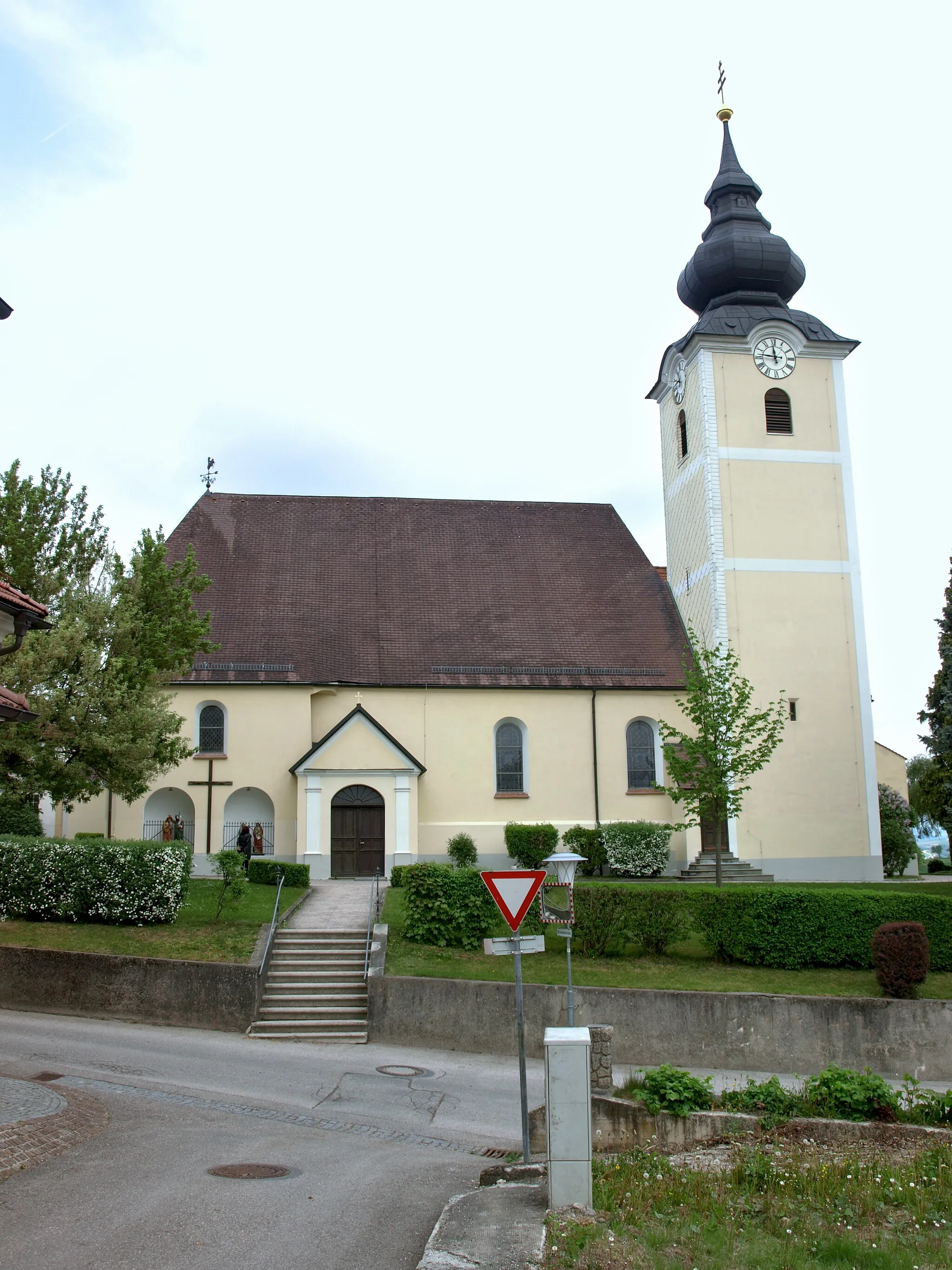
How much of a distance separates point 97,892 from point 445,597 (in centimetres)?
1581

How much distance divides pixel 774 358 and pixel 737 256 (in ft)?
11.0

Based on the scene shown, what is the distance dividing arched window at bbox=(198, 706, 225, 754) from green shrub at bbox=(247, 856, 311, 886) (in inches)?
194

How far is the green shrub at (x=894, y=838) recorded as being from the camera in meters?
38.0

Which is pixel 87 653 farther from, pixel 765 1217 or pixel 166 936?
pixel 765 1217

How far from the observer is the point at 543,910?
1672 centimetres

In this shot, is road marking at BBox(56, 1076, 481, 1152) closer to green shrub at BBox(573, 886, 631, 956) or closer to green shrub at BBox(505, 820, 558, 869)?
green shrub at BBox(573, 886, 631, 956)

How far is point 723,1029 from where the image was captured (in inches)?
666

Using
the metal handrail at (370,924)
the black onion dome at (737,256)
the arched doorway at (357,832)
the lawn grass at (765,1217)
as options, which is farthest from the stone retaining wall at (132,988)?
the black onion dome at (737,256)

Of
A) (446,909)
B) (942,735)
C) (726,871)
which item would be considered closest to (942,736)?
(942,735)

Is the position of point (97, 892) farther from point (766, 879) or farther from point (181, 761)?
point (766, 879)

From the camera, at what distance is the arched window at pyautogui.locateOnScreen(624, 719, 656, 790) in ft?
105

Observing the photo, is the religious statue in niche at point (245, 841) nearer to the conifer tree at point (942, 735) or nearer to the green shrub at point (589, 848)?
the green shrub at point (589, 848)

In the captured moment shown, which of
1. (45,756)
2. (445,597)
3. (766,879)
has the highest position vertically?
(445,597)

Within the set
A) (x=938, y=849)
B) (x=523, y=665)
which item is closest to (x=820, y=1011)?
(x=523, y=665)
